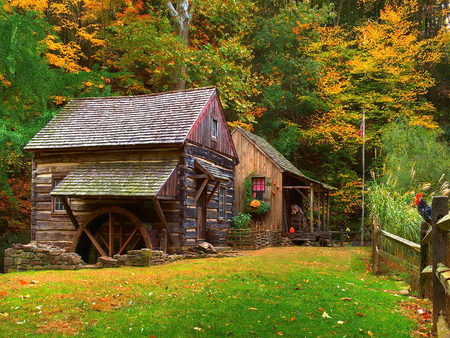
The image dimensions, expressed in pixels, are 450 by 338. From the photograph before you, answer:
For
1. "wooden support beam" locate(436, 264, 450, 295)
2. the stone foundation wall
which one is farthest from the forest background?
"wooden support beam" locate(436, 264, 450, 295)

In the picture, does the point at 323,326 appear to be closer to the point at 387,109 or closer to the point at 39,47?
the point at 39,47

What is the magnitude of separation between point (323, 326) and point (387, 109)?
2383cm

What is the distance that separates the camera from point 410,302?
716 cm

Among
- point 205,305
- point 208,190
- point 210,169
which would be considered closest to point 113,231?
point 208,190

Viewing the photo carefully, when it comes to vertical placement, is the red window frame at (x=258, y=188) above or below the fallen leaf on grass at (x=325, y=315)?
above

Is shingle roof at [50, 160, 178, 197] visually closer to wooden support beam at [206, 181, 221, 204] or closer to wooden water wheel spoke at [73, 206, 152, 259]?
wooden water wheel spoke at [73, 206, 152, 259]

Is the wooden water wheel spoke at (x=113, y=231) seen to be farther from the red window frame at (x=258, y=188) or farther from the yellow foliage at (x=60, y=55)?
Result: the yellow foliage at (x=60, y=55)

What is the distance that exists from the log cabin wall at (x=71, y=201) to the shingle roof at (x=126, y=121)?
55 centimetres

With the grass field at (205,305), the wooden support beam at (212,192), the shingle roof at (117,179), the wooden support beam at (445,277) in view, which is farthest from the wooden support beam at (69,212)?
the wooden support beam at (445,277)

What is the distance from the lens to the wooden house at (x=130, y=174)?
1561 cm

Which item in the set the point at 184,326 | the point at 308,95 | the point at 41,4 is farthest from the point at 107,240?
the point at 308,95

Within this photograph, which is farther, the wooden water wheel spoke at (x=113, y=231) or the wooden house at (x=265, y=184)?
the wooden house at (x=265, y=184)

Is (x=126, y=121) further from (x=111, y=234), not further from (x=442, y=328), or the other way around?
(x=442, y=328)

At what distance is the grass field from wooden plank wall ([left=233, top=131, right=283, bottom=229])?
13.1m
